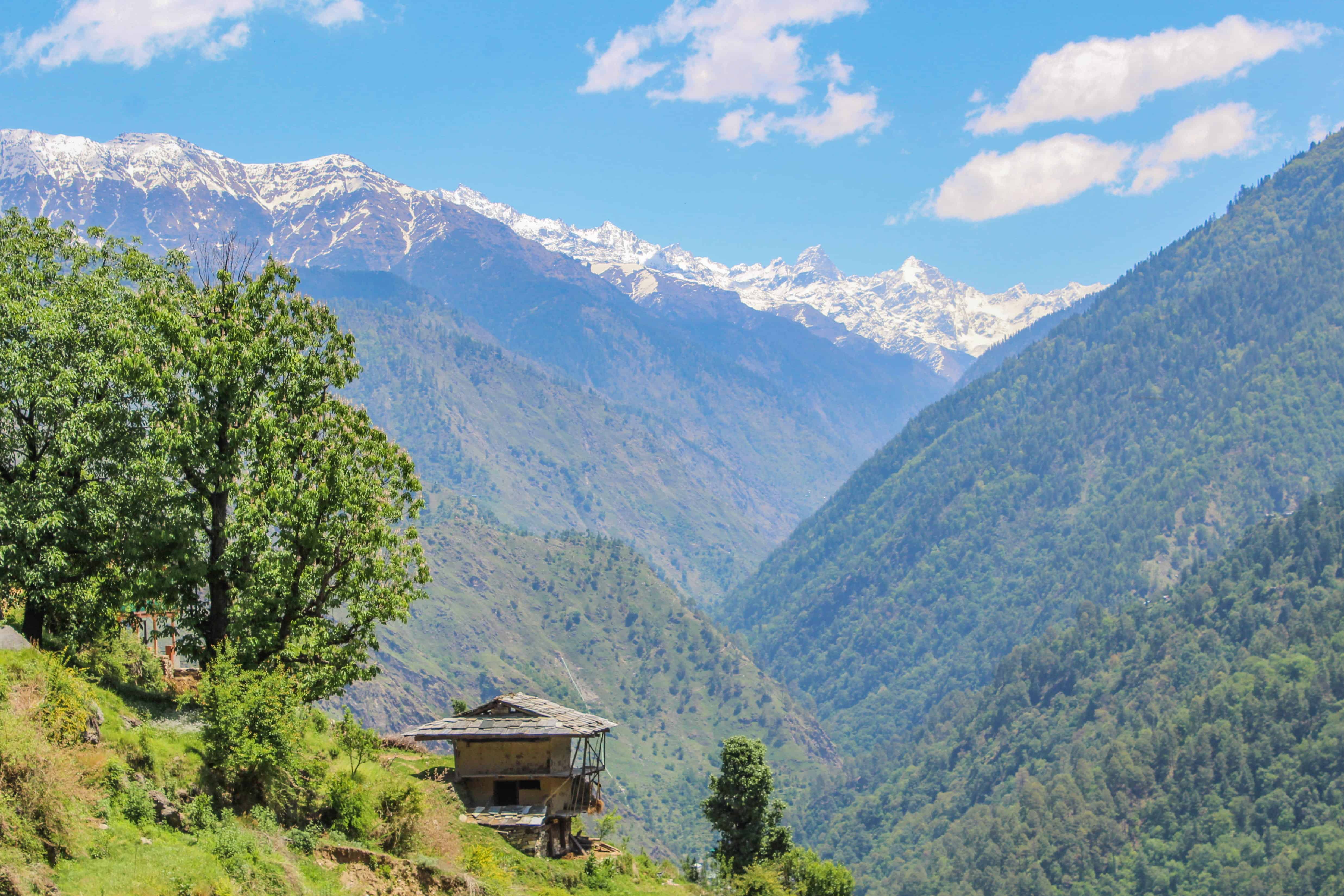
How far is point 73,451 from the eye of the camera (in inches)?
1389

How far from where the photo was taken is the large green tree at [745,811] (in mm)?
76625

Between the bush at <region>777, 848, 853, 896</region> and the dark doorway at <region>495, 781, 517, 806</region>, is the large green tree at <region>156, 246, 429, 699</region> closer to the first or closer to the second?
the dark doorway at <region>495, 781, 517, 806</region>

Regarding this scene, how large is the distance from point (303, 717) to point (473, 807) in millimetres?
18077

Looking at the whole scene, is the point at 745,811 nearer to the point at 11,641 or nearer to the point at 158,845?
the point at 11,641

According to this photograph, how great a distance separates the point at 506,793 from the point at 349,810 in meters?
18.1

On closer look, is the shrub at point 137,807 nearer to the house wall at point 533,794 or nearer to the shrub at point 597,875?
the shrub at point 597,875

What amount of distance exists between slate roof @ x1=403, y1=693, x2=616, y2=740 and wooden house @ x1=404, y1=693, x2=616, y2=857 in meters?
0.06

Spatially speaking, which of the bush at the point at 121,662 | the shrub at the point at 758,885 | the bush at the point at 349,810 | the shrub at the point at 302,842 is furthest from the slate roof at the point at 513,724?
the shrub at the point at 302,842

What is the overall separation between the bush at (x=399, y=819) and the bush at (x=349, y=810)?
0.36 meters

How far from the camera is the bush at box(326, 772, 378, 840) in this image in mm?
36219

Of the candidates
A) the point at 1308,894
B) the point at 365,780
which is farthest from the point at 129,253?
the point at 1308,894

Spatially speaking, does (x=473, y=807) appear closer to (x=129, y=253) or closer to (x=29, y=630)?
(x=29, y=630)

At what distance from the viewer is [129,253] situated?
40469 mm

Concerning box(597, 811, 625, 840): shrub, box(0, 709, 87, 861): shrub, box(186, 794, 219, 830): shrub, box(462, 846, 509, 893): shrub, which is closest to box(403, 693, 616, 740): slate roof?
box(597, 811, 625, 840): shrub
